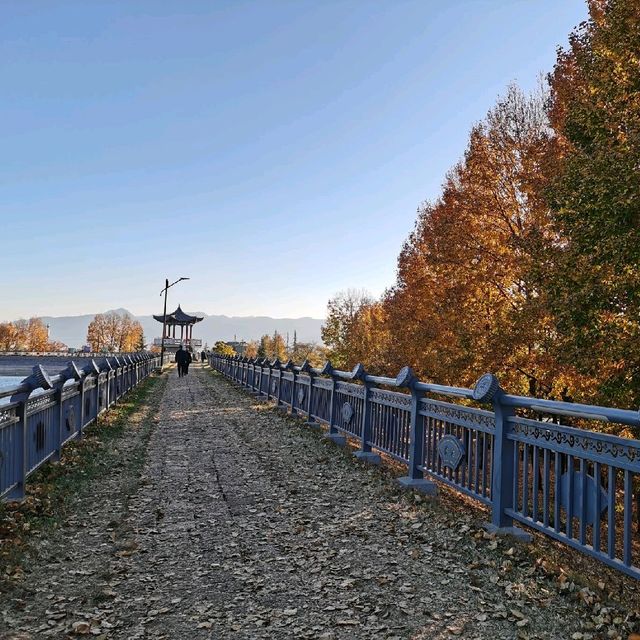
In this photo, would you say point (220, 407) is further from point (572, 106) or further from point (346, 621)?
point (346, 621)

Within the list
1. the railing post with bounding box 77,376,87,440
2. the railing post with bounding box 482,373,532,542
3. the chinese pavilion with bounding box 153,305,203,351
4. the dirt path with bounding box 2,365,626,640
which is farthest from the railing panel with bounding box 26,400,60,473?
the chinese pavilion with bounding box 153,305,203,351

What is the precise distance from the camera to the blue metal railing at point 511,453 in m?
3.72

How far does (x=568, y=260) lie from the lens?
1134cm

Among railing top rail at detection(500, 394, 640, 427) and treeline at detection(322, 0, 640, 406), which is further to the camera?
treeline at detection(322, 0, 640, 406)

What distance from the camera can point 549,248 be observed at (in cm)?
1318

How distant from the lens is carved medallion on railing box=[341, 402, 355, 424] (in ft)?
30.5

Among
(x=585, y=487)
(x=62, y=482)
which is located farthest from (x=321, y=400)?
(x=585, y=487)

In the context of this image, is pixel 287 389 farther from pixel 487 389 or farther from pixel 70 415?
pixel 487 389

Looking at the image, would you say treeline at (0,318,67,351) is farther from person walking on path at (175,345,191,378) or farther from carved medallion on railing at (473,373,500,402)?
carved medallion on railing at (473,373,500,402)

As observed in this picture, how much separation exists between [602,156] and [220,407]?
12032 millimetres

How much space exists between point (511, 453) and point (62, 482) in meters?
5.52

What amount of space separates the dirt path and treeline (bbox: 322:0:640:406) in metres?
6.30

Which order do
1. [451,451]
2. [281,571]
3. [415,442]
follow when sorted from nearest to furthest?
[281,571]
[451,451]
[415,442]

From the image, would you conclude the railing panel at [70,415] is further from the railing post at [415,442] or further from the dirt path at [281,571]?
the railing post at [415,442]
